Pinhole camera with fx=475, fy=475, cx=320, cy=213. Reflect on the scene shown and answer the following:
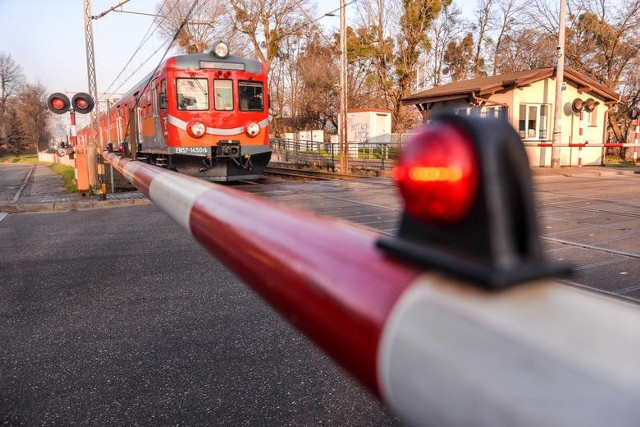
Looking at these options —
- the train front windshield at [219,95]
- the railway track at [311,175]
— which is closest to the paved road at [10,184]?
the train front windshield at [219,95]

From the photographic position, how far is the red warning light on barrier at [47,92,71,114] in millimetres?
11422

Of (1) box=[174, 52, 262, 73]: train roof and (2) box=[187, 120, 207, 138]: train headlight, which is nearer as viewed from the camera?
(1) box=[174, 52, 262, 73]: train roof

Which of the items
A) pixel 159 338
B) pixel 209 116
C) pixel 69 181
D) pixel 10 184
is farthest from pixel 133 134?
pixel 10 184

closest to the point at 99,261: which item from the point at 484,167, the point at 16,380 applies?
the point at 16,380

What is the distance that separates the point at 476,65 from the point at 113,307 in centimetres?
4687

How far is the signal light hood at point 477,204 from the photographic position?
17.5 inches

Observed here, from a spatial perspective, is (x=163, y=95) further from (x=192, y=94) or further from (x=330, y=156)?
(x=330, y=156)

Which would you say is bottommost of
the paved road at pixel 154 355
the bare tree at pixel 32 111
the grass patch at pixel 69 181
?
the paved road at pixel 154 355

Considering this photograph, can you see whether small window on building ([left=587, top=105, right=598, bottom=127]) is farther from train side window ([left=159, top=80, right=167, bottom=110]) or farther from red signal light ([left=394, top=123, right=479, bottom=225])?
red signal light ([left=394, top=123, right=479, bottom=225])

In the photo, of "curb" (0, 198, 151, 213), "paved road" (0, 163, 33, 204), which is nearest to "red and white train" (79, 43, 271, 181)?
"curb" (0, 198, 151, 213)

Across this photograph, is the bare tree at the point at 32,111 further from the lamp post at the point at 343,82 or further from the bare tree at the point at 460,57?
the lamp post at the point at 343,82

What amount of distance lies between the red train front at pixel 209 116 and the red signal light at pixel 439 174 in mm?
12267

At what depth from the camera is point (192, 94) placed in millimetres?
12422

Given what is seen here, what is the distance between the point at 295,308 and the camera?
706mm
